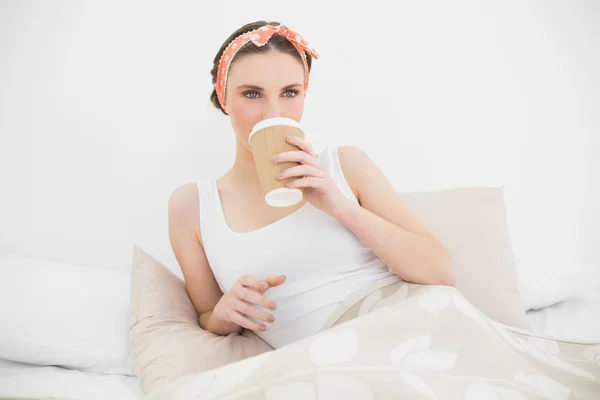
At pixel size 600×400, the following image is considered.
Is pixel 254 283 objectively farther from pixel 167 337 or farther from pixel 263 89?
pixel 263 89

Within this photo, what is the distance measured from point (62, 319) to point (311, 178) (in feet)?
2.21

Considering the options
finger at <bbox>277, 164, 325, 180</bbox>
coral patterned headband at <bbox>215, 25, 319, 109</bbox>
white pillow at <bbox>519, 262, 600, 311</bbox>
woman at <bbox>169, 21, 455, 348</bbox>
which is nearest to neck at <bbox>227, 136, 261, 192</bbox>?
woman at <bbox>169, 21, 455, 348</bbox>

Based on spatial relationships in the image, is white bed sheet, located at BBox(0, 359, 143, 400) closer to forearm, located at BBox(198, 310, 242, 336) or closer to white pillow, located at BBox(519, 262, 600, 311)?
forearm, located at BBox(198, 310, 242, 336)

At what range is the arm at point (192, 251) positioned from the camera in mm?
1129

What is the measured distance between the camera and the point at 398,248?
3.00 ft

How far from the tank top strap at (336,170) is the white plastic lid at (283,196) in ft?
0.97

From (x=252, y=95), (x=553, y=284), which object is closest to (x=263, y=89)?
(x=252, y=95)

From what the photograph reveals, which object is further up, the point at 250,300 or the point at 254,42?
the point at 254,42

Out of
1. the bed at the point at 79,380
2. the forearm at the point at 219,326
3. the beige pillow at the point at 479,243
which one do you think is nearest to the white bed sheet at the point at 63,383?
the bed at the point at 79,380

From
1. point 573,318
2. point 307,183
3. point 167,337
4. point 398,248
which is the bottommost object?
point 573,318

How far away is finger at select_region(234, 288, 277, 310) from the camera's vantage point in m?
0.83

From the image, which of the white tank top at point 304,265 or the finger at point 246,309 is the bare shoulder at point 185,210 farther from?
the finger at point 246,309

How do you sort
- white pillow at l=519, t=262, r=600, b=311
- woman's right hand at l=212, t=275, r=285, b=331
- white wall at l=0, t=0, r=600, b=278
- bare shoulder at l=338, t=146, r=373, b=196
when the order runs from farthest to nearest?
1. white wall at l=0, t=0, r=600, b=278
2. white pillow at l=519, t=262, r=600, b=311
3. bare shoulder at l=338, t=146, r=373, b=196
4. woman's right hand at l=212, t=275, r=285, b=331

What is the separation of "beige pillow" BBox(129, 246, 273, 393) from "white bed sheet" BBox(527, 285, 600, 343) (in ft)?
2.51
